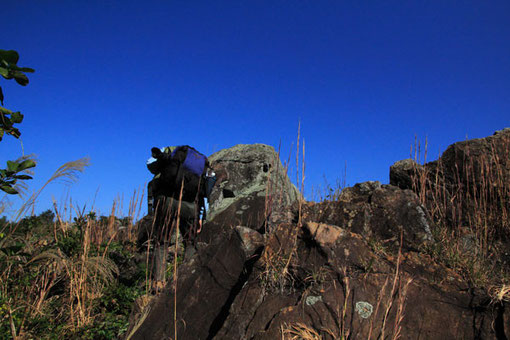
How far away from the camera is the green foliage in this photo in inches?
62.7

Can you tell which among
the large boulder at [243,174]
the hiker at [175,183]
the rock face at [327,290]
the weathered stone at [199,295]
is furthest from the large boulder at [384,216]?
the large boulder at [243,174]

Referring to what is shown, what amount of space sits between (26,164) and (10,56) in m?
0.58

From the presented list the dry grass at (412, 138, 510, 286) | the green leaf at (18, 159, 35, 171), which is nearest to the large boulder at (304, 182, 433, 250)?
the dry grass at (412, 138, 510, 286)

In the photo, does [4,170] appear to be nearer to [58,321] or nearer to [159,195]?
[58,321]

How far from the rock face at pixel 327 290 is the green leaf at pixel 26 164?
119cm

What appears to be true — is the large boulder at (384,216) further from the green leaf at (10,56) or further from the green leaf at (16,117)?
the green leaf at (10,56)

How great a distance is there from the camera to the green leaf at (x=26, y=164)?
5.81 feet

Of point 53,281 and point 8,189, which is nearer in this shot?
point 8,189

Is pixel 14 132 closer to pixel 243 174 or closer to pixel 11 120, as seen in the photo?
pixel 11 120

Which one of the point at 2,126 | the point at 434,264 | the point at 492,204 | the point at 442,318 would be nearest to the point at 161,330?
the point at 2,126

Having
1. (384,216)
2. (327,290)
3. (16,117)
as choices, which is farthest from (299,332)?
→ (16,117)

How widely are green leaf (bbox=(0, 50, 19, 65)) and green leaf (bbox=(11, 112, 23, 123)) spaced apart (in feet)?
0.91

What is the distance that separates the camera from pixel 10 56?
159 cm

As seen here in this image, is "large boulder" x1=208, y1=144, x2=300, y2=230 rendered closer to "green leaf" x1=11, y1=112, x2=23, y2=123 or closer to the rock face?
the rock face
